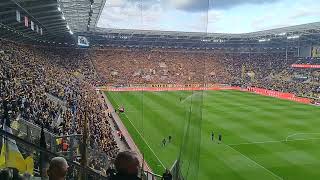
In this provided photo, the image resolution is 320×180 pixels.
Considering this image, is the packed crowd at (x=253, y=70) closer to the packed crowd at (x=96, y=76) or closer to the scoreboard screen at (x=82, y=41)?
the packed crowd at (x=96, y=76)

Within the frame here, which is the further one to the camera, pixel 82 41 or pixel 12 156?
pixel 82 41

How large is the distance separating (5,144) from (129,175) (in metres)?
3.03

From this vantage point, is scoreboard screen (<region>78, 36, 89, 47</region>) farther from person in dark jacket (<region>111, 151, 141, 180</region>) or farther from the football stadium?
person in dark jacket (<region>111, 151, 141, 180</region>)

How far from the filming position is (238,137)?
30375mm

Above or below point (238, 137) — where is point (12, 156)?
above

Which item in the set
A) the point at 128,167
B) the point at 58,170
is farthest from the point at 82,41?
the point at 128,167

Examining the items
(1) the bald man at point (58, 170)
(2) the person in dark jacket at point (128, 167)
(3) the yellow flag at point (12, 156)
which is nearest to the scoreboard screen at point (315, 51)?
(3) the yellow flag at point (12, 156)

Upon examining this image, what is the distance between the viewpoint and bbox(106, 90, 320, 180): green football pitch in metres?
20.8

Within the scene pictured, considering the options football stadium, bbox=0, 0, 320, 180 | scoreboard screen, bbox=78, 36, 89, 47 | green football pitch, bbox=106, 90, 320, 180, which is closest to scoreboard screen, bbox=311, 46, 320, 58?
football stadium, bbox=0, 0, 320, 180

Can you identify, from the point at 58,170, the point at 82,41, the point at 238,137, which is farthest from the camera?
the point at 82,41

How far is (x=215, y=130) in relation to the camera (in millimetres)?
33031

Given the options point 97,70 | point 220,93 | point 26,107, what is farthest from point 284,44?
point 26,107

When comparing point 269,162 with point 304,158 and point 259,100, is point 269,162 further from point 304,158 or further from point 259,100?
point 259,100

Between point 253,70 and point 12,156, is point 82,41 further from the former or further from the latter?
point 12,156
